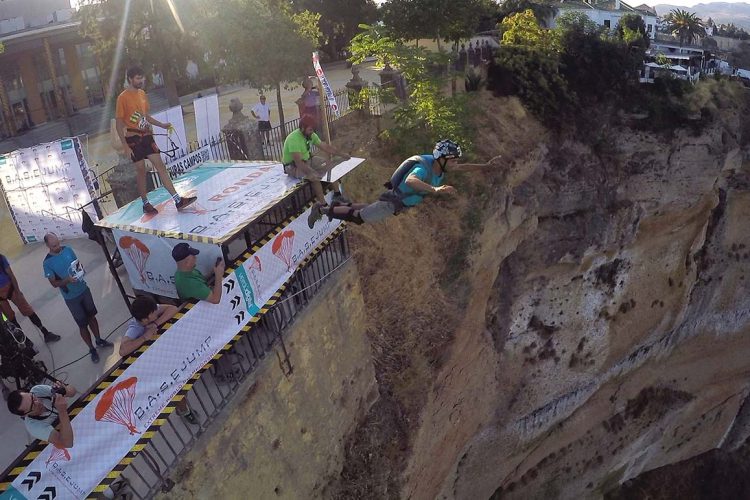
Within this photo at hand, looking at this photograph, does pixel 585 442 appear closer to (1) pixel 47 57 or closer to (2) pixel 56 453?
(2) pixel 56 453

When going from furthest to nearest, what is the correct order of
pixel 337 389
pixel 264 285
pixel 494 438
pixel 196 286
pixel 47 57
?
pixel 47 57
pixel 494 438
pixel 337 389
pixel 264 285
pixel 196 286

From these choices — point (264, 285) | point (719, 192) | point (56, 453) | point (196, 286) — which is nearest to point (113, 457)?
point (56, 453)

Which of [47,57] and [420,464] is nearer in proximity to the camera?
[420,464]

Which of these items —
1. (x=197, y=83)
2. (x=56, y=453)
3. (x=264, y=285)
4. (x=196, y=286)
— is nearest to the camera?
(x=56, y=453)

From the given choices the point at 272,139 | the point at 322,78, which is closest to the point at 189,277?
the point at 322,78

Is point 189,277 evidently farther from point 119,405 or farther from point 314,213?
point 314,213

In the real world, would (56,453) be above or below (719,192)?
above

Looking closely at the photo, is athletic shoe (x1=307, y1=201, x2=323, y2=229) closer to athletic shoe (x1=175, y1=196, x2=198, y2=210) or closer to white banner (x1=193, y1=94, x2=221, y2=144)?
athletic shoe (x1=175, y1=196, x2=198, y2=210)
